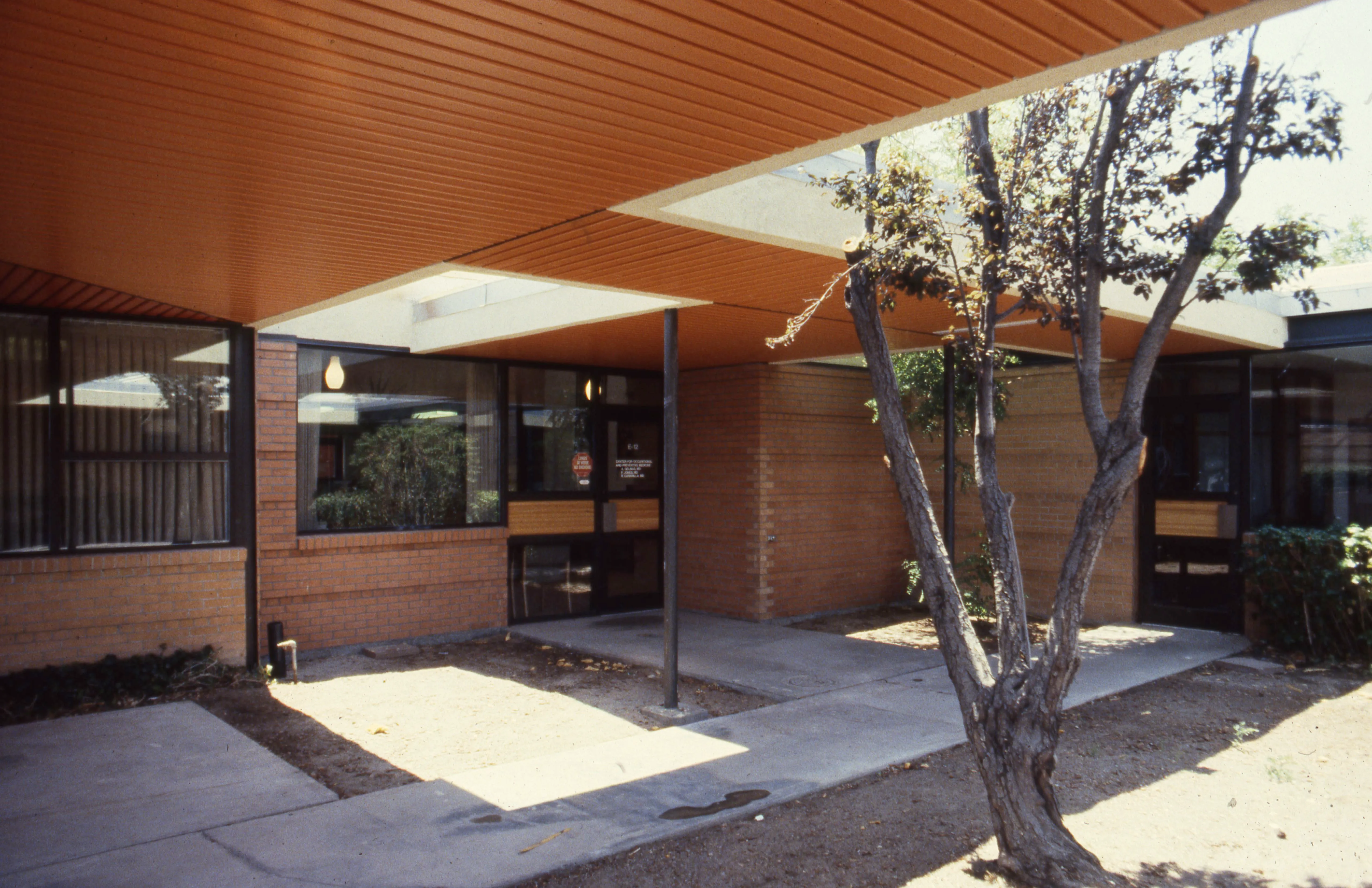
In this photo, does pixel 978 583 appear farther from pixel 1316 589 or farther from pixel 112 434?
pixel 112 434

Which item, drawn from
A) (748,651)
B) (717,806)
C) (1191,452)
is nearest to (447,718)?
(717,806)

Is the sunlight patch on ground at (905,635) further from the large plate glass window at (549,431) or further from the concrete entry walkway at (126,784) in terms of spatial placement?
the concrete entry walkway at (126,784)

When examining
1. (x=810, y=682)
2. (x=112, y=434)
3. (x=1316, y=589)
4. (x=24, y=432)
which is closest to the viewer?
(x=24, y=432)

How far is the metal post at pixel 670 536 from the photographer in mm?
6766

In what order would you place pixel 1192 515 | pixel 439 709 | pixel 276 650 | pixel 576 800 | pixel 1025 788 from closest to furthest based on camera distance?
pixel 1025 788, pixel 576 800, pixel 439 709, pixel 276 650, pixel 1192 515

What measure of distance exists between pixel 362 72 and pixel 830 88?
157 centimetres

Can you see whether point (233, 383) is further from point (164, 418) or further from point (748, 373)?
point (748, 373)

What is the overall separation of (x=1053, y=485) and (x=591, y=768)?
7382 mm

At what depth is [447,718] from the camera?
6801mm

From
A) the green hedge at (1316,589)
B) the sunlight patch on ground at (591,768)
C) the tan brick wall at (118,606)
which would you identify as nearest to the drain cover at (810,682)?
the sunlight patch on ground at (591,768)

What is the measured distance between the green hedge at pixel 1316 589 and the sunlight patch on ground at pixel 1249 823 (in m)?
2.50

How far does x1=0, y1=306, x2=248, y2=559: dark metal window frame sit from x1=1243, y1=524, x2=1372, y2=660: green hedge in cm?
926

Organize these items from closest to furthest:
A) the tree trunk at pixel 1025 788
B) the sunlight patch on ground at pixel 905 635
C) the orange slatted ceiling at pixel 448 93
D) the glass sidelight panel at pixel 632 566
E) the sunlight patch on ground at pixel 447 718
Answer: the orange slatted ceiling at pixel 448 93 < the tree trunk at pixel 1025 788 < the sunlight patch on ground at pixel 447 718 < the sunlight patch on ground at pixel 905 635 < the glass sidelight panel at pixel 632 566

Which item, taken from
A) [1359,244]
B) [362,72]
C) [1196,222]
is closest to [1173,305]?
[1196,222]
